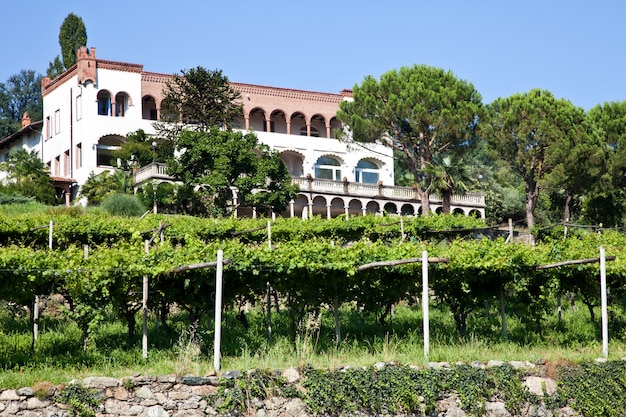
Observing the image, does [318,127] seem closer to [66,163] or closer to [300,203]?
[300,203]

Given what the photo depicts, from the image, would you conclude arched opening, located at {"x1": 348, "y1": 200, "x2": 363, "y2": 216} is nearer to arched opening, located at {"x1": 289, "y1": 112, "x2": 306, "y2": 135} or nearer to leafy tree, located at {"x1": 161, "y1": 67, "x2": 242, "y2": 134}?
arched opening, located at {"x1": 289, "y1": 112, "x2": 306, "y2": 135}

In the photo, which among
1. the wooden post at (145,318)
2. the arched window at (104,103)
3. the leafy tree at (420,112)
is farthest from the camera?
the arched window at (104,103)

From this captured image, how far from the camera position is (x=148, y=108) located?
48.2 meters

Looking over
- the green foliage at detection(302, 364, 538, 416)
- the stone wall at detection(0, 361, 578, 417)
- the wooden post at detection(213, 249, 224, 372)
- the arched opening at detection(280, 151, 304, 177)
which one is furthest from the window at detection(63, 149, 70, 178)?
the green foliage at detection(302, 364, 538, 416)

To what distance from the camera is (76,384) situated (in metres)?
Result: 14.5

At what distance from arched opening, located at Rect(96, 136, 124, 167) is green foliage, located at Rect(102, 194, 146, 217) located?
10673mm

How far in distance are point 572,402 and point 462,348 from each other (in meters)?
1.90

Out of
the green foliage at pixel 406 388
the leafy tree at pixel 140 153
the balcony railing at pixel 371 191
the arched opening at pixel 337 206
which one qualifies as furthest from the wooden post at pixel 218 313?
the arched opening at pixel 337 206

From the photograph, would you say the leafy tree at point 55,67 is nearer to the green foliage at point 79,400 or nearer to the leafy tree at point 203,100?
the leafy tree at point 203,100

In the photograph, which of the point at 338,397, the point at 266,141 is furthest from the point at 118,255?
the point at 266,141

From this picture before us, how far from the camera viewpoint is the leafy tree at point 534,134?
127ft

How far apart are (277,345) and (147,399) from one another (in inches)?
117

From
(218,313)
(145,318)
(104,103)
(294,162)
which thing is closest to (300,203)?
(294,162)

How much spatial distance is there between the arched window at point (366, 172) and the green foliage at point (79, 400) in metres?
37.2
